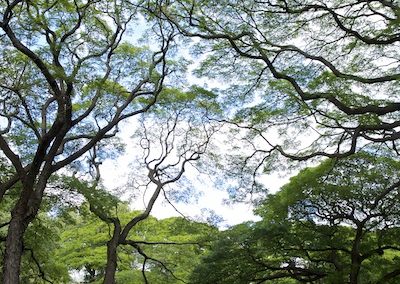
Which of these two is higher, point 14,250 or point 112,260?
point 112,260

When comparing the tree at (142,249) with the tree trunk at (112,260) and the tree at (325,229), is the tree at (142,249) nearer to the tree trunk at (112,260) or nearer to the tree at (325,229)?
the tree at (325,229)

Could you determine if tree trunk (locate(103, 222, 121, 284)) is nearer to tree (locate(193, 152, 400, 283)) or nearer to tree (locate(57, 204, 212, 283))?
tree (locate(193, 152, 400, 283))

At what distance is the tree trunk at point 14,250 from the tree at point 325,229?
146 inches

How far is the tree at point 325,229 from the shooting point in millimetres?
8688

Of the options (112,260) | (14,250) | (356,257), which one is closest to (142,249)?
(112,260)

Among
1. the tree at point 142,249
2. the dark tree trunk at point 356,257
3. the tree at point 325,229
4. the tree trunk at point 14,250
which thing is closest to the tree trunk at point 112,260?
the tree at point 325,229

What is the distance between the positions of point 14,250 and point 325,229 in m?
5.47

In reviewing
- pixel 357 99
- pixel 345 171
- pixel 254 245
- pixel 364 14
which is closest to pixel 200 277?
pixel 254 245

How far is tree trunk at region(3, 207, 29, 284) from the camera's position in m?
6.54

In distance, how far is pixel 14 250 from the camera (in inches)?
265

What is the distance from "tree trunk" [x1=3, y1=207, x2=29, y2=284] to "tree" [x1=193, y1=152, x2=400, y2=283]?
12.2 ft

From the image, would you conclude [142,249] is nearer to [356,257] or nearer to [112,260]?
[112,260]

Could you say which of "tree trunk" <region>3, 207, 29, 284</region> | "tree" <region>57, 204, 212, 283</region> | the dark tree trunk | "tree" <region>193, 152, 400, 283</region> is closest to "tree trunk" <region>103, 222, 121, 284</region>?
"tree" <region>193, 152, 400, 283</region>

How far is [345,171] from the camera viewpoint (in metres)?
9.02
